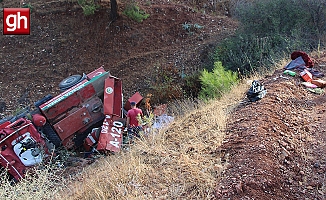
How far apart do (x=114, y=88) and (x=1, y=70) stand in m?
6.31

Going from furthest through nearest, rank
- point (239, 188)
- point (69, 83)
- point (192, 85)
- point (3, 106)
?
point (3, 106)
point (192, 85)
point (69, 83)
point (239, 188)

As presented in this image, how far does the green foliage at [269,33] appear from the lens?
10078 mm

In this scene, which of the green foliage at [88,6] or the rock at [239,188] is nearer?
the rock at [239,188]

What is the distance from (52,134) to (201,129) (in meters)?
4.64

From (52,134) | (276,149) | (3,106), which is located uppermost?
(276,149)

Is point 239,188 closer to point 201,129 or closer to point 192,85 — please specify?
point 201,129

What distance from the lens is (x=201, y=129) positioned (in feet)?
17.0

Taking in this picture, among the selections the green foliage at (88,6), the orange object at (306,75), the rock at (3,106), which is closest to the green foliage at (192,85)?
the orange object at (306,75)

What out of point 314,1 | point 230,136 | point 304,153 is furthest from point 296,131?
point 314,1

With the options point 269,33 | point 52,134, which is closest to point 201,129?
point 52,134

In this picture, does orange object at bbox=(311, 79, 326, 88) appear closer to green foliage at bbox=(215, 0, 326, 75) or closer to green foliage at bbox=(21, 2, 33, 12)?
green foliage at bbox=(215, 0, 326, 75)

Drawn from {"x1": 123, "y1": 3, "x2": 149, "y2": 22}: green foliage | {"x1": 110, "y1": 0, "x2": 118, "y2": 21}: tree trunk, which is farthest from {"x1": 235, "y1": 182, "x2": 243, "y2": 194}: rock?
{"x1": 110, "y1": 0, "x2": 118, "y2": 21}: tree trunk

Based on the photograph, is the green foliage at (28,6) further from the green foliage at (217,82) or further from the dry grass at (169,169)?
the dry grass at (169,169)

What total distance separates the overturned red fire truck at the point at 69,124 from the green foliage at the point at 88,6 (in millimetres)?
4006
